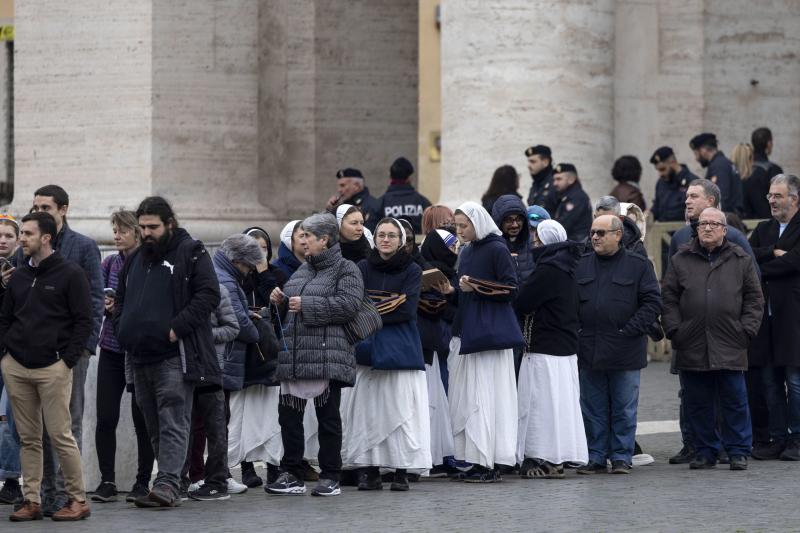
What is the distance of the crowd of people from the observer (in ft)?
36.2

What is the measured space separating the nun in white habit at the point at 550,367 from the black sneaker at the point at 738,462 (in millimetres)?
918

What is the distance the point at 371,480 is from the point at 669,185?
23.5 feet

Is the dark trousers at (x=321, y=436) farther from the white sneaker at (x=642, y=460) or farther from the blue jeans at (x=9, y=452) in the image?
the white sneaker at (x=642, y=460)

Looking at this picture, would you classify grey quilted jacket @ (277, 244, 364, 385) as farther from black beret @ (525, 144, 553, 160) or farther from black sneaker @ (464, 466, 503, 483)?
black beret @ (525, 144, 553, 160)

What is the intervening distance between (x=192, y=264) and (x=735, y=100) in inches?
472

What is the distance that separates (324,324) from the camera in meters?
11.8

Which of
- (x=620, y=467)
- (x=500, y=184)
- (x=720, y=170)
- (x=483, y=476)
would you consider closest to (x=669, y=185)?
(x=720, y=170)

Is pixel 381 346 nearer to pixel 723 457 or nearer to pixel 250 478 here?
pixel 250 478

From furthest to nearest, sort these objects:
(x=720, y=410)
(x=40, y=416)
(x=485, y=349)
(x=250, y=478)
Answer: (x=720, y=410) → (x=250, y=478) → (x=485, y=349) → (x=40, y=416)

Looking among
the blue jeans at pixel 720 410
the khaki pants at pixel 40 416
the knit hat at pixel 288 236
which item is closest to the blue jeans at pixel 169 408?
the khaki pants at pixel 40 416

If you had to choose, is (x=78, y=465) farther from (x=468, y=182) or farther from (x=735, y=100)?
(x=735, y=100)

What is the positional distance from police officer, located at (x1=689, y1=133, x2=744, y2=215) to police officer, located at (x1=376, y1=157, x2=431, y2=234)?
2.51 metres

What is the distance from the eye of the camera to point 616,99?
2128 centimetres

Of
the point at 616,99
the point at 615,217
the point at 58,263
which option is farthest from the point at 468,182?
the point at 58,263
